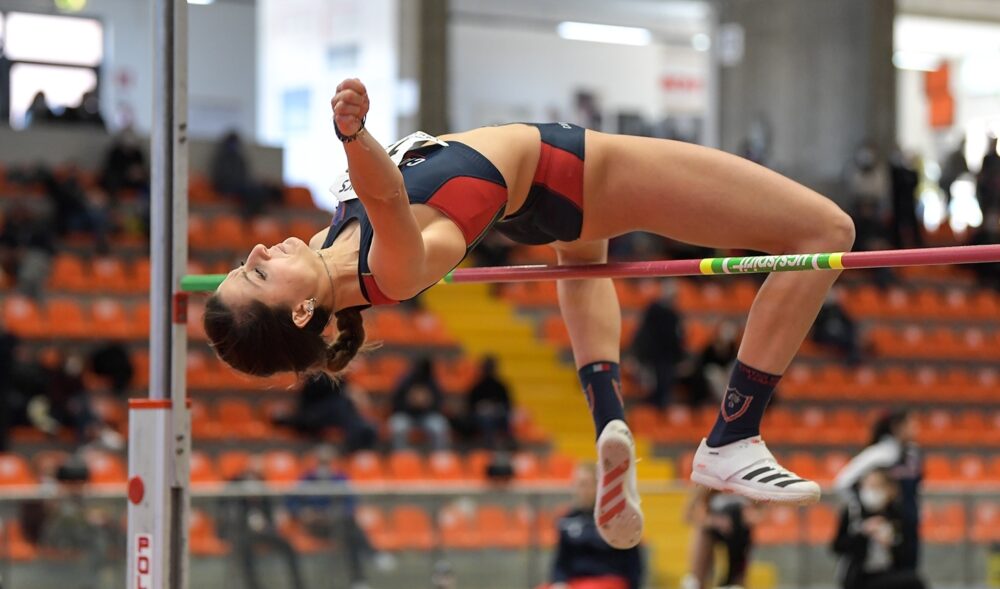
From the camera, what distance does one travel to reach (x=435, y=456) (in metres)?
10.3

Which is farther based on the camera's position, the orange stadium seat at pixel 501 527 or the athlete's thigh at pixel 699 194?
the orange stadium seat at pixel 501 527

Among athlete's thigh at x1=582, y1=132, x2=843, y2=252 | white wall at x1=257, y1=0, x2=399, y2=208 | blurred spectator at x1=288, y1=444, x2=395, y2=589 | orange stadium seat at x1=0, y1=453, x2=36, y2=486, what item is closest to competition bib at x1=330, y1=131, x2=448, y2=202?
athlete's thigh at x1=582, y1=132, x2=843, y2=252

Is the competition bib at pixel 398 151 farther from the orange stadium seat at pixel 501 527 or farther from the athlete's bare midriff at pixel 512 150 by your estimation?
the orange stadium seat at pixel 501 527

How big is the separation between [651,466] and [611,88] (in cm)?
1162

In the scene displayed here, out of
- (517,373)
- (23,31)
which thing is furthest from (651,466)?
(23,31)

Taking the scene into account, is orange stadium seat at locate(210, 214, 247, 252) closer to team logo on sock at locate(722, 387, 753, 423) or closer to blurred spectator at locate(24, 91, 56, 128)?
blurred spectator at locate(24, 91, 56, 128)

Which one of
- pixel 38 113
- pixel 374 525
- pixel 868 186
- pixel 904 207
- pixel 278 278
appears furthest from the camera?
pixel 868 186

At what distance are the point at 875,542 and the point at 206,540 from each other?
351cm

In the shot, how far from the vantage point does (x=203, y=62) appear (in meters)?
18.3

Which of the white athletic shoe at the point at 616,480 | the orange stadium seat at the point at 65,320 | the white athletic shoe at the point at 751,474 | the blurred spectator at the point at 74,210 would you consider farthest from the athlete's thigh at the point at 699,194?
the blurred spectator at the point at 74,210

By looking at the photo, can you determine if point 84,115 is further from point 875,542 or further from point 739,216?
point 739,216

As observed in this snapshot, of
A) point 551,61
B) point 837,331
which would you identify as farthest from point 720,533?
point 551,61

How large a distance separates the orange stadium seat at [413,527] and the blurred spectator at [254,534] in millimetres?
606

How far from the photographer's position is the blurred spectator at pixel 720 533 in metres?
7.41
